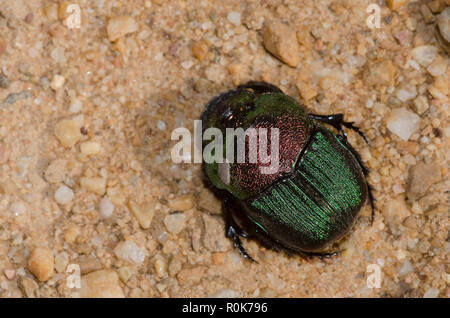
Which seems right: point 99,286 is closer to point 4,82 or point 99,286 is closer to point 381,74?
point 4,82

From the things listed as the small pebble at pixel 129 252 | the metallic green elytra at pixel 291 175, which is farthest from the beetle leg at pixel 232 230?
the small pebble at pixel 129 252

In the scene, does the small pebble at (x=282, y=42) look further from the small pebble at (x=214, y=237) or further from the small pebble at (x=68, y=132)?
the small pebble at (x=68, y=132)

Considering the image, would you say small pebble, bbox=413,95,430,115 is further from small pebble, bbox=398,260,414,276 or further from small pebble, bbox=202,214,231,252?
small pebble, bbox=202,214,231,252

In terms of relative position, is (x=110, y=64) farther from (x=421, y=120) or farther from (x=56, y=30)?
(x=421, y=120)

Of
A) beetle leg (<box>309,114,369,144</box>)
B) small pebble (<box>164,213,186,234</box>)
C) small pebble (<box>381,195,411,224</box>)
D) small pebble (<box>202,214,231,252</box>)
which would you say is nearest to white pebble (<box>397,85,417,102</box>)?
beetle leg (<box>309,114,369,144</box>)

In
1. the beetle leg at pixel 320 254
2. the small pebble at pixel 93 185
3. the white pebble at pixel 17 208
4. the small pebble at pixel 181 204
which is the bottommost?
the beetle leg at pixel 320 254

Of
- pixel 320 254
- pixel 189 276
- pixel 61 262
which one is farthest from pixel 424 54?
pixel 61 262
